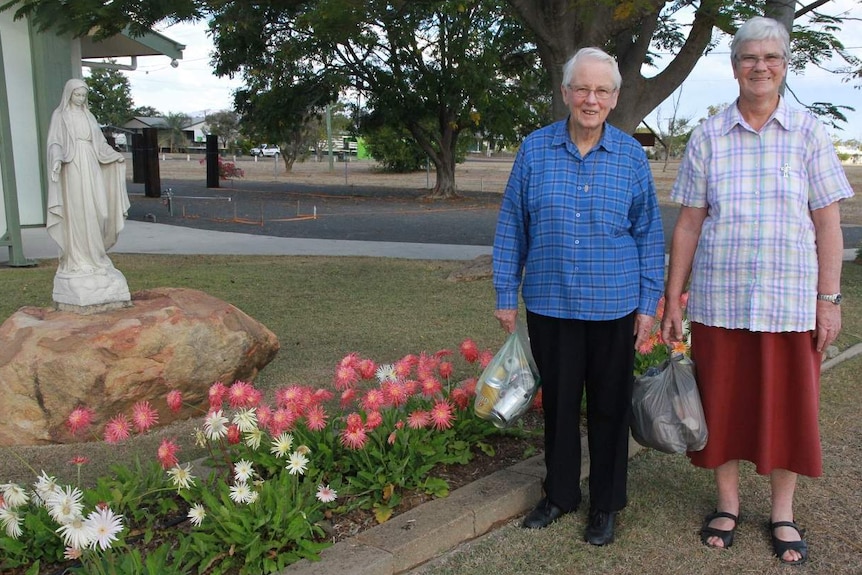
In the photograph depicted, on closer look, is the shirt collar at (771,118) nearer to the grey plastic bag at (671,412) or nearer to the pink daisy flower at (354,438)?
the grey plastic bag at (671,412)

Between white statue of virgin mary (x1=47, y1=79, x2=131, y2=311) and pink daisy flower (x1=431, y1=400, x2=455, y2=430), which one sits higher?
white statue of virgin mary (x1=47, y1=79, x2=131, y2=311)

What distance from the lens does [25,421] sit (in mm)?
4395

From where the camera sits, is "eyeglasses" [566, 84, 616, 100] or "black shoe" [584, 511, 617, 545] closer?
"eyeglasses" [566, 84, 616, 100]

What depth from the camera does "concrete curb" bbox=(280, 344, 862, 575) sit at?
9.33ft

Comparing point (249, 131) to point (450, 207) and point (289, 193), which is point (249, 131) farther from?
→ point (450, 207)

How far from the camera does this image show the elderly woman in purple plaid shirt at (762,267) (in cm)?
287

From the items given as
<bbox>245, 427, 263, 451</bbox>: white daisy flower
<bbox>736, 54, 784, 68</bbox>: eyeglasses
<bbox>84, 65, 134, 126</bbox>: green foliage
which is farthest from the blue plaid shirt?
<bbox>84, 65, 134, 126</bbox>: green foliage

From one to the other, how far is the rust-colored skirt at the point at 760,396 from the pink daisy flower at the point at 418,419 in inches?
44.1

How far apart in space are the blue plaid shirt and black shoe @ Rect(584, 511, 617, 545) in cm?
84

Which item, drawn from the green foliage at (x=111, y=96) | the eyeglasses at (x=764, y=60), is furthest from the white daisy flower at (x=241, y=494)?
the green foliage at (x=111, y=96)

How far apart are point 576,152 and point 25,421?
3.30 metres

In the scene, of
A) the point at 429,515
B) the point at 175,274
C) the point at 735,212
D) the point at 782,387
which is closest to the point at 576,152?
the point at 735,212

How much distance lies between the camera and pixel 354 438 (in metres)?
3.14

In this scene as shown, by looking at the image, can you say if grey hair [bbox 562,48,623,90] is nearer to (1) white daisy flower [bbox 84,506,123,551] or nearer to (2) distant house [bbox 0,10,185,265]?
(1) white daisy flower [bbox 84,506,123,551]
